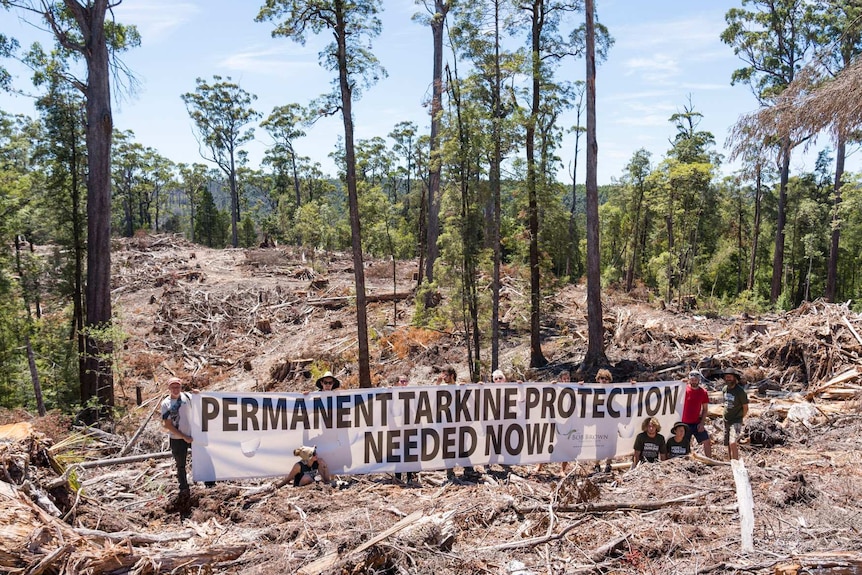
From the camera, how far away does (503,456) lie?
325 inches

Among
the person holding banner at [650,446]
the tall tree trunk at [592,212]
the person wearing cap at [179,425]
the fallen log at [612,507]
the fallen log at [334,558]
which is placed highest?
the tall tree trunk at [592,212]

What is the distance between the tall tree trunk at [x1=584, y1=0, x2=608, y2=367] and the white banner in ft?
25.3

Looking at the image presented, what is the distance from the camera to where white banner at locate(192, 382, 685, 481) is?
24.7 ft

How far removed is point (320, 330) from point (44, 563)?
65.8ft

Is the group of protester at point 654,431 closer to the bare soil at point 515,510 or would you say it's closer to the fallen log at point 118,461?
the bare soil at point 515,510

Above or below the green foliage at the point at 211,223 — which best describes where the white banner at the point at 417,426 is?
below

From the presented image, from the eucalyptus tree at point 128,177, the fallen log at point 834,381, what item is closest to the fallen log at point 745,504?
the fallen log at point 834,381

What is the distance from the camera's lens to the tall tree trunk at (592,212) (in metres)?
15.7

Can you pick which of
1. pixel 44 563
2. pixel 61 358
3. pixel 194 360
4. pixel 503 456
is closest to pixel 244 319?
pixel 194 360

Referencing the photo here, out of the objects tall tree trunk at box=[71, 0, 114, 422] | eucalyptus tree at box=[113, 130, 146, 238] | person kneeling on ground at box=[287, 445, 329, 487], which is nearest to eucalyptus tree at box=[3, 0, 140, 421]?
tall tree trunk at box=[71, 0, 114, 422]

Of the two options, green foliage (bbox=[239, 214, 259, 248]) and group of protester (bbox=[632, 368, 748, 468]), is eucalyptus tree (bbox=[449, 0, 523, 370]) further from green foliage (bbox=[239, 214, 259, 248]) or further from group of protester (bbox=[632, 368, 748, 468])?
green foliage (bbox=[239, 214, 259, 248])

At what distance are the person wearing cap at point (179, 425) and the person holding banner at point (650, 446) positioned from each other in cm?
594

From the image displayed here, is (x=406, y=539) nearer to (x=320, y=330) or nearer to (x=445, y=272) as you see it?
(x=445, y=272)

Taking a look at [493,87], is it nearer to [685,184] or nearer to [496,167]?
[496,167]
